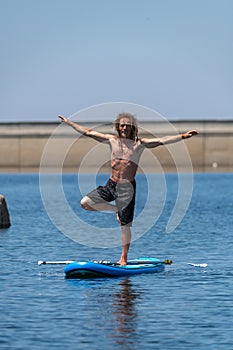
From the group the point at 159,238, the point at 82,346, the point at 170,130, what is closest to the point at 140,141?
the point at 82,346

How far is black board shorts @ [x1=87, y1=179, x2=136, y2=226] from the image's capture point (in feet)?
71.6

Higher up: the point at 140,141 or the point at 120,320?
the point at 140,141

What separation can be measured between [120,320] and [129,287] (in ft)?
12.6

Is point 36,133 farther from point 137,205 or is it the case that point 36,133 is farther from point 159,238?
point 159,238

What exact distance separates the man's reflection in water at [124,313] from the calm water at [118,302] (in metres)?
0.01

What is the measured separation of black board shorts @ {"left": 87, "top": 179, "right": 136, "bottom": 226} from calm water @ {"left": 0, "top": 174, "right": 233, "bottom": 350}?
4.07ft

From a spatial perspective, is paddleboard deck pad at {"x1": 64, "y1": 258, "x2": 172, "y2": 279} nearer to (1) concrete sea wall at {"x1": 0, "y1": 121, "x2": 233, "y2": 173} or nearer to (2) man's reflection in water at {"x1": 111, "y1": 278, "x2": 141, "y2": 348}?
(2) man's reflection in water at {"x1": 111, "y1": 278, "x2": 141, "y2": 348}

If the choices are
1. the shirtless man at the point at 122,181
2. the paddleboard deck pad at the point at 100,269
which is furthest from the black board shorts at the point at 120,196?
the paddleboard deck pad at the point at 100,269

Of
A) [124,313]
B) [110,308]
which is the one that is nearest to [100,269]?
[110,308]

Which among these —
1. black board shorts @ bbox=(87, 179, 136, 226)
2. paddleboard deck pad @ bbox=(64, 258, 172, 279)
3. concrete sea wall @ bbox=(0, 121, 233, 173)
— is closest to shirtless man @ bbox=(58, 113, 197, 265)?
black board shorts @ bbox=(87, 179, 136, 226)

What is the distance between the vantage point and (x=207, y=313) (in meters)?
17.6

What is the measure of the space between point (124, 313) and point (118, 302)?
122 cm

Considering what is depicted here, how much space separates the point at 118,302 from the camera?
18844mm

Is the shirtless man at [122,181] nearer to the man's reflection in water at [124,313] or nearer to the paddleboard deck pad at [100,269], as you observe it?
the paddleboard deck pad at [100,269]
